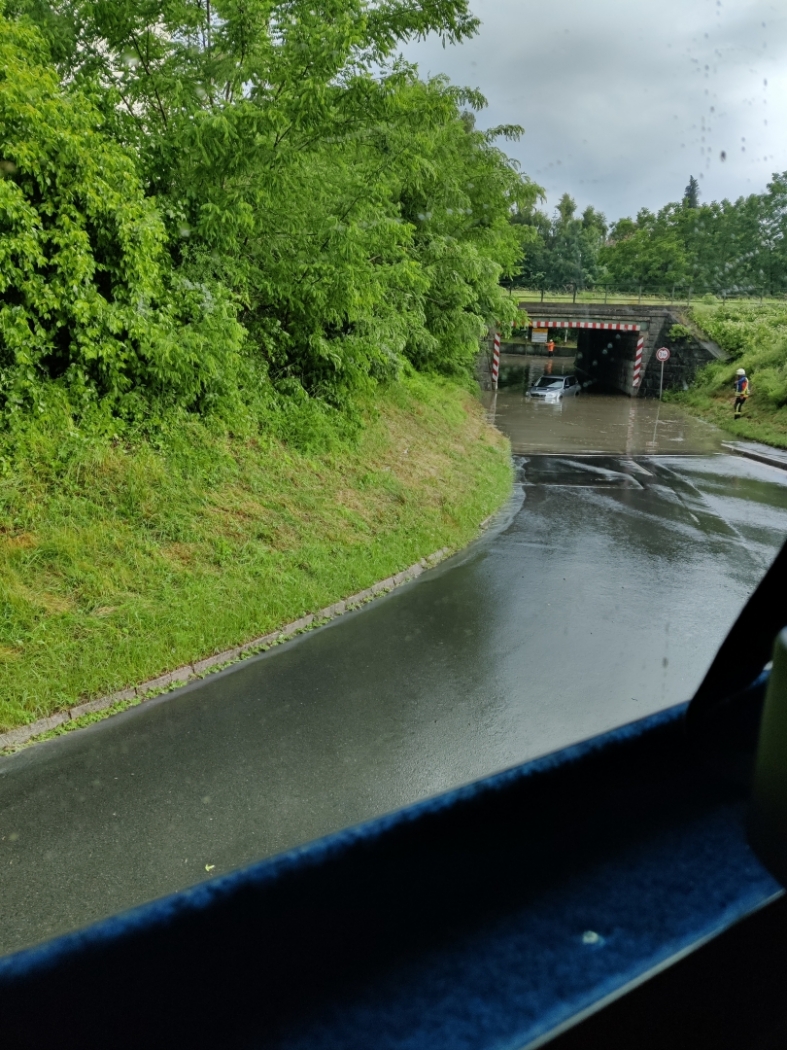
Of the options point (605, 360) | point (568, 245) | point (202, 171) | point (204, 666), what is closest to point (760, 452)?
point (202, 171)

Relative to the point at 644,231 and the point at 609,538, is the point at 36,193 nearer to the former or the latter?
the point at 644,231

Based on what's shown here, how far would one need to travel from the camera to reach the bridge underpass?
17.6 meters

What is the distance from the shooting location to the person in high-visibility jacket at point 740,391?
1634 centimetres

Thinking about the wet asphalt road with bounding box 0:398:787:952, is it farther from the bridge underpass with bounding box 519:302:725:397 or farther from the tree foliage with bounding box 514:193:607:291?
the bridge underpass with bounding box 519:302:725:397

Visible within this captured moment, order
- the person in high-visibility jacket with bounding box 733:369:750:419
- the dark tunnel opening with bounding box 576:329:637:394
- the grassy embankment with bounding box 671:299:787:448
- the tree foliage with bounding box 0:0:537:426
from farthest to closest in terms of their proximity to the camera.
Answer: the dark tunnel opening with bounding box 576:329:637:394
the person in high-visibility jacket with bounding box 733:369:750:419
the grassy embankment with bounding box 671:299:787:448
the tree foliage with bounding box 0:0:537:426

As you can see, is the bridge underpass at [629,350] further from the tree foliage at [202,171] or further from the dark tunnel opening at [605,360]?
the tree foliage at [202,171]

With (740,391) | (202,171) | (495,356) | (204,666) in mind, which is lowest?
(204,666)

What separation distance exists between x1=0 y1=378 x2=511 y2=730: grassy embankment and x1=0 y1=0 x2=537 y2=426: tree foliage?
2.43 ft

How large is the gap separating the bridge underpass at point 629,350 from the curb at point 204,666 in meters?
9.55

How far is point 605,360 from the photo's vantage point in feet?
97.8

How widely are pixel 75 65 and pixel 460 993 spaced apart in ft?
23.7

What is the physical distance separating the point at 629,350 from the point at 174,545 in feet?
78.4

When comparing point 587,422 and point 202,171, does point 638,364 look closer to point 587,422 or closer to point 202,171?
point 587,422

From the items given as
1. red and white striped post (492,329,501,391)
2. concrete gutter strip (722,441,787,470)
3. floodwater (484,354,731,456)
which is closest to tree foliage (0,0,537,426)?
concrete gutter strip (722,441,787,470)
